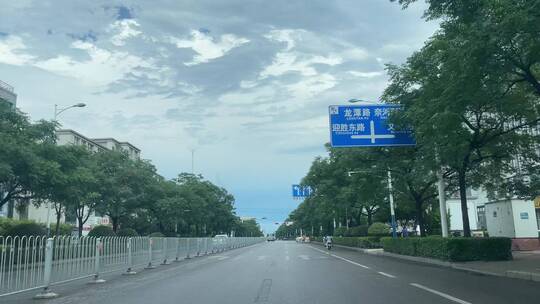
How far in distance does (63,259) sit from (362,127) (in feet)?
48.8

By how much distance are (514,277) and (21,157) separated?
19.9 metres

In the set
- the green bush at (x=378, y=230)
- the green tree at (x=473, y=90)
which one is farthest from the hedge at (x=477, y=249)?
the green bush at (x=378, y=230)

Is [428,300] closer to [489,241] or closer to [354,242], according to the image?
[489,241]

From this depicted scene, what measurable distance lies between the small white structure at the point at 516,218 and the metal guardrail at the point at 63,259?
24.2 meters

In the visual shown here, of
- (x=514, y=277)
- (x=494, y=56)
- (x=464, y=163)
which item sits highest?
(x=494, y=56)

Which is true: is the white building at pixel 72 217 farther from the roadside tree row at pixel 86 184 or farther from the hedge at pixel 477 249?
the hedge at pixel 477 249

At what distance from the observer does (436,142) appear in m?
19.6

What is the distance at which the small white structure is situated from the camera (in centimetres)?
3328

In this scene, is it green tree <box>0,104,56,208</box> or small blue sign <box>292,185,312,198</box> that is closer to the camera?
green tree <box>0,104,56,208</box>

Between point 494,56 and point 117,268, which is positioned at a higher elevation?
point 494,56

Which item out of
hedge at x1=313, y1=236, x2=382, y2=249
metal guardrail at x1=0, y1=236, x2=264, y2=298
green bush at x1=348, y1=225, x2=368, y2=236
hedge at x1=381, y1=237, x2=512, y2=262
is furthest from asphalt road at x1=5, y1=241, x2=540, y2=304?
green bush at x1=348, y1=225, x2=368, y2=236

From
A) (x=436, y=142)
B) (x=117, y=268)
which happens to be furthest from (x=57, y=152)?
(x=436, y=142)

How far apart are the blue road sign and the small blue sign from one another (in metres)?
35.4

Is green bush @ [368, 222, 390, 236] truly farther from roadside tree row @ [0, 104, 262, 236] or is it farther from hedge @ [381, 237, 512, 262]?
hedge @ [381, 237, 512, 262]
